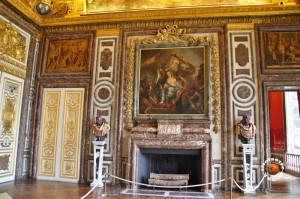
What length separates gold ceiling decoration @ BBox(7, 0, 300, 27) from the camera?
27.4 feet

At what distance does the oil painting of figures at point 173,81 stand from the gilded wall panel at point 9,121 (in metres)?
3.97

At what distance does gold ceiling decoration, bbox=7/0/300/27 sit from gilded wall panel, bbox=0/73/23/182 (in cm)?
232

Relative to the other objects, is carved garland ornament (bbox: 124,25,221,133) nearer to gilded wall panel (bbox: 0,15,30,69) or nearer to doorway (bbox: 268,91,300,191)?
gilded wall panel (bbox: 0,15,30,69)

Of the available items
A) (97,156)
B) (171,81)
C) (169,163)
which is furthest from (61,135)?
(171,81)

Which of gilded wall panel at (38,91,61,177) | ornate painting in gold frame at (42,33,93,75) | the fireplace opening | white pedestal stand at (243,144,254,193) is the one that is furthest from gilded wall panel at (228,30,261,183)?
gilded wall panel at (38,91,61,177)

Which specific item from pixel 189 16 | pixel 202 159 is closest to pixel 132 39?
pixel 189 16

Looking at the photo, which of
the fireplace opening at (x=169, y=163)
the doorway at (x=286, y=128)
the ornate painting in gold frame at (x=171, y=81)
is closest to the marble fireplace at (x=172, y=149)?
the fireplace opening at (x=169, y=163)

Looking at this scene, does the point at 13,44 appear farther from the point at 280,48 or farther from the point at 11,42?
the point at 280,48

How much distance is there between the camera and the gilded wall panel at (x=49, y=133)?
8.91 m

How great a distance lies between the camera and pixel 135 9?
9164 mm

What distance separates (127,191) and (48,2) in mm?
6955

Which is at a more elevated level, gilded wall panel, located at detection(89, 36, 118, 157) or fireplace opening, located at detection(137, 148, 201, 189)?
gilded wall panel, located at detection(89, 36, 118, 157)

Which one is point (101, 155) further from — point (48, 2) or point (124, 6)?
point (48, 2)

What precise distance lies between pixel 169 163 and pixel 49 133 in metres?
4.14
